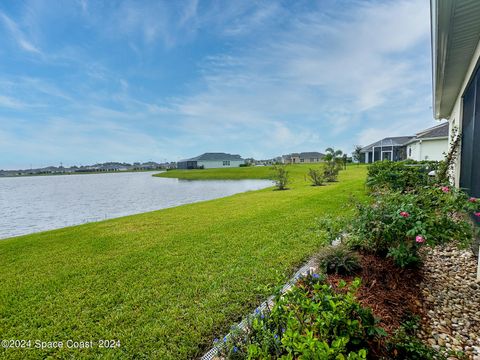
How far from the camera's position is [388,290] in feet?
7.80

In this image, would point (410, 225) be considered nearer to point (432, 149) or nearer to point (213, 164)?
point (432, 149)

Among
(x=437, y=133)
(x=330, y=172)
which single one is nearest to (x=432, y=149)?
(x=437, y=133)

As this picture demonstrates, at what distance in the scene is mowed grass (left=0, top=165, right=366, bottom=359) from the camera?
2168 mm

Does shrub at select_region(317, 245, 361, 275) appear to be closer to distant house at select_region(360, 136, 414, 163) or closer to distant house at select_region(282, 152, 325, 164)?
distant house at select_region(360, 136, 414, 163)

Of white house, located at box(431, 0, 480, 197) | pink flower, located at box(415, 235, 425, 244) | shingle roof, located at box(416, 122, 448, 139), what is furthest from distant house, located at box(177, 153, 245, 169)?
pink flower, located at box(415, 235, 425, 244)

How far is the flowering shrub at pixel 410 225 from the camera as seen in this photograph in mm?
2445

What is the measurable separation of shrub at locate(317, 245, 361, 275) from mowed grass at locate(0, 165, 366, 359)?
2.08ft

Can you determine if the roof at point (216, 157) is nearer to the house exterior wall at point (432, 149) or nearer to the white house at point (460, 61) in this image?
the house exterior wall at point (432, 149)

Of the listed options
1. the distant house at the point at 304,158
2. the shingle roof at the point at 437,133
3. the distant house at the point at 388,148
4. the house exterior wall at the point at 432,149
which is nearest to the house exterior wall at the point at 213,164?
the distant house at the point at 304,158

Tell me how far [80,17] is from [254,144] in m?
36.7

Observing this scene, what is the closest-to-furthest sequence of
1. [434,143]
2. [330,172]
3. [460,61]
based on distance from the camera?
1. [460,61]
2. [434,143]
3. [330,172]

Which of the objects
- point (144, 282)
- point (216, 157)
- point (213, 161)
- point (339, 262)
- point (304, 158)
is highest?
point (216, 157)

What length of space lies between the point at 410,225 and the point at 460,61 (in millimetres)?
4326

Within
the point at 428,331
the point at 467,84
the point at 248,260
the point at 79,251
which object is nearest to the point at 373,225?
the point at 428,331
